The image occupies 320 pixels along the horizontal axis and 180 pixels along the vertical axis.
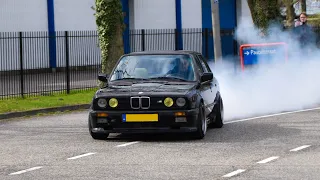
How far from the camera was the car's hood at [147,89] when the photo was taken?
46.3 ft

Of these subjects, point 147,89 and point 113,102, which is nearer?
point 113,102

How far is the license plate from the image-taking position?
13992 mm

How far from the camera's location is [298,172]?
10.8 meters

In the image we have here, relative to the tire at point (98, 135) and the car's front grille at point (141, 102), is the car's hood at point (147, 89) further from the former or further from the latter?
the tire at point (98, 135)

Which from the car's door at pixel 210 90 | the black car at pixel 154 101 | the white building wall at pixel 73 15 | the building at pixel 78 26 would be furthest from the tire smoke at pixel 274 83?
the white building wall at pixel 73 15

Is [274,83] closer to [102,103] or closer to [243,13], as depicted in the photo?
[102,103]

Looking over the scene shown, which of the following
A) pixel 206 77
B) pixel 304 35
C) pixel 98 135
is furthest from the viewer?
pixel 304 35

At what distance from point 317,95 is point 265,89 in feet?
5.21

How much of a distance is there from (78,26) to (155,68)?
23970 millimetres

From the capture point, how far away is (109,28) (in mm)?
24625

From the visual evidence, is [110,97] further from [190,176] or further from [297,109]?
[297,109]

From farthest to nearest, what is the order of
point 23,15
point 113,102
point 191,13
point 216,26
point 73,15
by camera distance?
1. point 191,13
2. point 73,15
3. point 23,15
4. point 216,26
5. point 113,102

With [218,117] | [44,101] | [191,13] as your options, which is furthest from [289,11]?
[218,117]

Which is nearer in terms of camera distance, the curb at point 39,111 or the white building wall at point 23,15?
the curb at point 39,111
